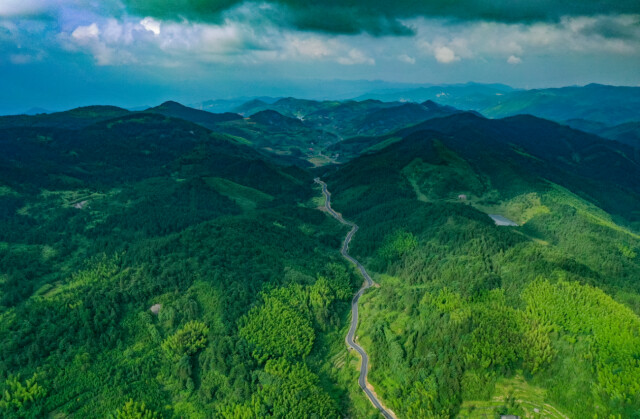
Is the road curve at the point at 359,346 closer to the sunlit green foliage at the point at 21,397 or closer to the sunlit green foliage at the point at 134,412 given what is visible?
the sunlit green foliage at the point at 134,412

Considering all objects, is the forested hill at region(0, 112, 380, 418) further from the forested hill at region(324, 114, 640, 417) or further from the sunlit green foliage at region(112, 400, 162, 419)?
the forested hill at region(324, 114, 640, 417)

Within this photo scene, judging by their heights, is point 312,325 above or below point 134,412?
below

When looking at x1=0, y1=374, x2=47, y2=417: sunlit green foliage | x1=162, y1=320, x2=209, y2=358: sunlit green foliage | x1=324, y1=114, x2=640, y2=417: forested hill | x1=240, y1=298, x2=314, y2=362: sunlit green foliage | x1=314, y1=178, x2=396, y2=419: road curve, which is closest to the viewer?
x1=324, y1=114, x2=640, y2=417: forested hill

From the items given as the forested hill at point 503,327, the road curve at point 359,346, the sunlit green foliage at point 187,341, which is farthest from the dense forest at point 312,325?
the road curve at point 359,346

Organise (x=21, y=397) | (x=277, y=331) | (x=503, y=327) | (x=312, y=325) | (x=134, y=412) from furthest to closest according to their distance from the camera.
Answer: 1. (x=312, y=325)
2. (x=277, y=331)
3. (x=503, y=327)
4. (x=21, y=397)
5. (x=134, y=412)

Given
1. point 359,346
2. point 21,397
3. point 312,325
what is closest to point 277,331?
point 312,325

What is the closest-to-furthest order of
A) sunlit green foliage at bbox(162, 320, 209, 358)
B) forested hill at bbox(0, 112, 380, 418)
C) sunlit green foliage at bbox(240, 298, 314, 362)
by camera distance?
forested hill at bbox(0, 112, 380, 418), sunlit green foliage at bbox(162, 320, 209, 358), sunlit green foliage at bbox(240, 298, 314, 362)

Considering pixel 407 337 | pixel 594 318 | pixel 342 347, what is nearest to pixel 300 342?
pixel 342 347

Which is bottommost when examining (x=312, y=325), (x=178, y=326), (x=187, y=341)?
(x=312, y=325)

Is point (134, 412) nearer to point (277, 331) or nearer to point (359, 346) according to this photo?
point (277, 331)

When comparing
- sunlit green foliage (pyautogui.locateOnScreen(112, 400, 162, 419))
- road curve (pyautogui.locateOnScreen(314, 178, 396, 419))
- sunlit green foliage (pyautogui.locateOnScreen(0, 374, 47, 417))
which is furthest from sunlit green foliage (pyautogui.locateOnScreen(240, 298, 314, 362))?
sunlit green foliage (pyautogui.locateOnScreen(0, 374, 47, 417))

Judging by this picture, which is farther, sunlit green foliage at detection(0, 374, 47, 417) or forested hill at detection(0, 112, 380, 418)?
forested hill at detection(0, 112, 380, 418)

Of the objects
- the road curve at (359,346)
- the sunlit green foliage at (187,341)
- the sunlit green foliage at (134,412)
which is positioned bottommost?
the road curve at (359,346)
